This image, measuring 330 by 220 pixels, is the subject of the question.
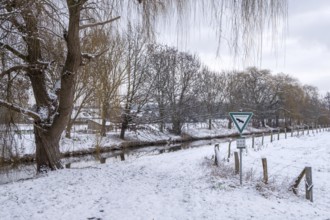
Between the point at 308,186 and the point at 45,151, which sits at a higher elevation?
the point at 45,151

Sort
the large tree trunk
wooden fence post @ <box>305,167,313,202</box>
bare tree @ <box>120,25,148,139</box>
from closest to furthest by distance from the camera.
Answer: wooden fence post @ <box>305,167,313,202</box> → the large tree trunk → bare tree @ <box>120,25,148,139</box>

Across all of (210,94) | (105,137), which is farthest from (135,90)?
(210,94)

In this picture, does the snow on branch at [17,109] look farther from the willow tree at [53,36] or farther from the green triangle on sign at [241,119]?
the green triangle on sign at [241,119]

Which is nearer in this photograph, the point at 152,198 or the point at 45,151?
the point at 152,198

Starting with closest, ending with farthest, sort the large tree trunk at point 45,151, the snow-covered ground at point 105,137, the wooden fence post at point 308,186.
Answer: the wooden fence post at point 308,186
the large tree trunk at point 45,151
the snow-covered ground at point 105,137

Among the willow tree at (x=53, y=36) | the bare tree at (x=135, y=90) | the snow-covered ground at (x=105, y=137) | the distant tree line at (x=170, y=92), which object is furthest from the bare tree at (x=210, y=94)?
the willow tree at (x=53, y=36)

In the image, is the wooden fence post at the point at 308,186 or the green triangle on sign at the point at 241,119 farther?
the green triangle on sign at the point at 241,119

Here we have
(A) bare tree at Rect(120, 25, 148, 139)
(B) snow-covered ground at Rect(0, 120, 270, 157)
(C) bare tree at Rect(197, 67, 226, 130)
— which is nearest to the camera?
(B) snow-covered ground at Rect(0, 120, 270, 157)

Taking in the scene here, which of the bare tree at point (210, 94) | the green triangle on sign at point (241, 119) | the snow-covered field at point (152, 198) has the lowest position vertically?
the snow-covered field at point (152, 198)

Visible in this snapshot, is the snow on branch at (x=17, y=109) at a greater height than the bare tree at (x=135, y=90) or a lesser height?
lesser

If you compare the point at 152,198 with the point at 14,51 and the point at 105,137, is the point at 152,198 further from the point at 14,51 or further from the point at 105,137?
the point at 105,137

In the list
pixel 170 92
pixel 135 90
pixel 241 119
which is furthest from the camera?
pixel 170 92

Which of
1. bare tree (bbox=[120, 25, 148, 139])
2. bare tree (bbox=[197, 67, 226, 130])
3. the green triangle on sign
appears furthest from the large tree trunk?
bare tree (bbox=[197, 67, 226, 130])

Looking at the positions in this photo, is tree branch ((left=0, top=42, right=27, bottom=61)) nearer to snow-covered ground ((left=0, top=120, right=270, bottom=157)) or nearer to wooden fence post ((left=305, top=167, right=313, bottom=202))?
snow-covered ground ((left=0, top=120, right=270, bottom=157))
